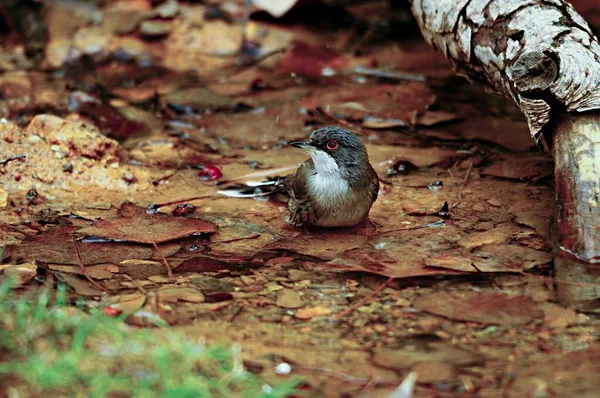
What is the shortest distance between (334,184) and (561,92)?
144 cm

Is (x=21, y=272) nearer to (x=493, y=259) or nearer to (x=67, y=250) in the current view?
(x=67, y=250)

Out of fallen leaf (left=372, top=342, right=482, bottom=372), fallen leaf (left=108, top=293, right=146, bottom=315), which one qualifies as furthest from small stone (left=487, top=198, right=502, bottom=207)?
fallen leaf (left=108, top=293, right=146, bottom=315)

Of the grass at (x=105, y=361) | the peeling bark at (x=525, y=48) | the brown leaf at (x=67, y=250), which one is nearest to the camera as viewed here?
the grass at (x=105, y=361)

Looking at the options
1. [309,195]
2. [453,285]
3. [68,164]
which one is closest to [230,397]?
[453,285]

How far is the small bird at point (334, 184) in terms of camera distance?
16.7 ft

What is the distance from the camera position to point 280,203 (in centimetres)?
568

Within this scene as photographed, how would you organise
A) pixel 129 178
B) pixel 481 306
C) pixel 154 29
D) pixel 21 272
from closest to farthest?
pixel 481 306 → pixel 21 272 → pixel 129 178 → pixel 154 29

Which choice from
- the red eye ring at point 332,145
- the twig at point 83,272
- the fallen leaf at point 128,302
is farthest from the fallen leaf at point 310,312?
the red eye ring at point 332,145

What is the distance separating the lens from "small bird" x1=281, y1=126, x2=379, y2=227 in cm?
509

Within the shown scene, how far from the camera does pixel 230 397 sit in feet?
10.5

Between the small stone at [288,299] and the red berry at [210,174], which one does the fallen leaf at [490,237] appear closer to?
the small stone at [288,299]

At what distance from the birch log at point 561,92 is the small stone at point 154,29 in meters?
3.89

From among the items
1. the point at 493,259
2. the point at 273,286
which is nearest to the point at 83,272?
the point at 273,286

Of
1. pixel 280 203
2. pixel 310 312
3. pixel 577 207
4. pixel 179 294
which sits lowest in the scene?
pixel 280 203
